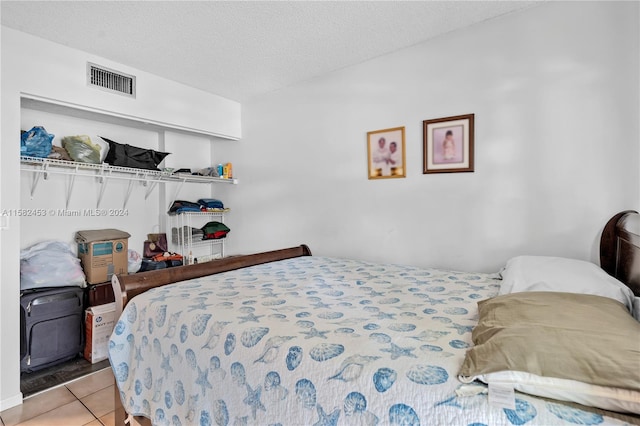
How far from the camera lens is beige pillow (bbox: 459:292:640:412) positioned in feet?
2.36

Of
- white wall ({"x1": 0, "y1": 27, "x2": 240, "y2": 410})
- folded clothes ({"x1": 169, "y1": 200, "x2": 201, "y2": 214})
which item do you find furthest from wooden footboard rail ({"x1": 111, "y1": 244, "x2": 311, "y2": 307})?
folded clothes ({"x1": 169, "y1": 200, "x2": 201, "y2": 214})

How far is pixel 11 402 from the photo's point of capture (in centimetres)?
206

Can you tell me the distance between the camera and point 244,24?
86.8 inches

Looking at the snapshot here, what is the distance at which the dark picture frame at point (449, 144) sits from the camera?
7.52 feet

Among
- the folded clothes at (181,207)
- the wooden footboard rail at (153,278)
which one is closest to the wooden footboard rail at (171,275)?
the wooden footboard rail at (153,278)

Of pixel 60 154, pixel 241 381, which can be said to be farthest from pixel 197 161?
pixel 241 381

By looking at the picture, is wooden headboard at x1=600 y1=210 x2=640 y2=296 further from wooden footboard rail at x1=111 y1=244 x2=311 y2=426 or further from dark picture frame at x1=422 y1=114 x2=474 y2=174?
wooden footboard rail at x1=111 y1=244 x2=311 y2=426

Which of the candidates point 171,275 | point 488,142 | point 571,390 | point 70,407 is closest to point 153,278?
point 171,275

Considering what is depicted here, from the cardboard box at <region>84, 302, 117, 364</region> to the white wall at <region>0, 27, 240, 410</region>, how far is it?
48 cm

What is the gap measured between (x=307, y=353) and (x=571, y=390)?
2.23ft

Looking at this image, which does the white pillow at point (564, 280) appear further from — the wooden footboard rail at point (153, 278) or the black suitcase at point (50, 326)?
the black suitcase at point (50, 326)

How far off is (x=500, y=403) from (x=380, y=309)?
66cm

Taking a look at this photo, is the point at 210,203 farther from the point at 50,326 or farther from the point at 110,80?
the point at 50,326

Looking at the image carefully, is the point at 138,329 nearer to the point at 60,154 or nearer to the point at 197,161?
the point at 60,154
